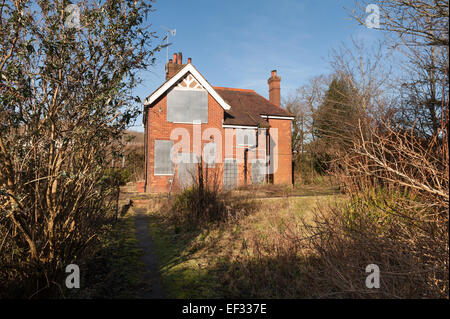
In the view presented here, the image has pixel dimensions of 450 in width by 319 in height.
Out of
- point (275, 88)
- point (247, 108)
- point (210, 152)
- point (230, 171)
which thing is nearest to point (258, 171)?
point (230, 171)

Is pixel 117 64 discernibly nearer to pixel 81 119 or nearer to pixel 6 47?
pixel 81 119

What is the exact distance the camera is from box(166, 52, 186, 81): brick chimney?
17795 mm

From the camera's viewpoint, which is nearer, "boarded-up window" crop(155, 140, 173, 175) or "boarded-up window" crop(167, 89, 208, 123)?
"boarded-up window" crop(155, 140, 173, 175)

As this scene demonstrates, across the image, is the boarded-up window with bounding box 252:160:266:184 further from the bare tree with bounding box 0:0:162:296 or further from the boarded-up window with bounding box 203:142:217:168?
the bare tree with bounding box 0:0:162:296

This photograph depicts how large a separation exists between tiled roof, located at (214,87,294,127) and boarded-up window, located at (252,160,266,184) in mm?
2473

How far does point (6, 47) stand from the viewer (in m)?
3.19

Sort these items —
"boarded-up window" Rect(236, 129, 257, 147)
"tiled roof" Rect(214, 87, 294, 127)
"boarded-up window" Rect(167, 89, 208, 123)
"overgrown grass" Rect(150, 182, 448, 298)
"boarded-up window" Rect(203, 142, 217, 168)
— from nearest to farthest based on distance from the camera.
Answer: "overgrown grass" Rect(150, 182, 448, 298) < "boarded-up window" Rect(167, 89, 208, 123) < "boarded-up window" Rect(203, 142, 217, 168) < "boarded-up window" Rect(236, 129, 257, 147) < "tiled roof" Rect(214, 87, 294, 127)

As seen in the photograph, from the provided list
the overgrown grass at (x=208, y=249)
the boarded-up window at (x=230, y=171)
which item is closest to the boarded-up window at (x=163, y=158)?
the boarded-up window at (x=230, y=171)

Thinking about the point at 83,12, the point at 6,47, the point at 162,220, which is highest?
the point at 83,12

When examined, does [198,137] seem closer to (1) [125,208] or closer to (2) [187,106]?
(2) [187,106]

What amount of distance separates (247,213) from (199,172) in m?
1.94

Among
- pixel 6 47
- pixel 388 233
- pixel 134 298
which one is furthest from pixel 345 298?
pixel 6 47

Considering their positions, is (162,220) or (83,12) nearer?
(83,12)

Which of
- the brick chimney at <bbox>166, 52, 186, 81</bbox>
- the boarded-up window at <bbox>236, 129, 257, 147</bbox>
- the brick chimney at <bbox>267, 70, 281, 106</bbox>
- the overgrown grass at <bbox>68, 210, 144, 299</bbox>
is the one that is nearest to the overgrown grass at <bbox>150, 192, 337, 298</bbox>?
the overgrown grass at <bbox>68, 210, 144, 299</bbox>
